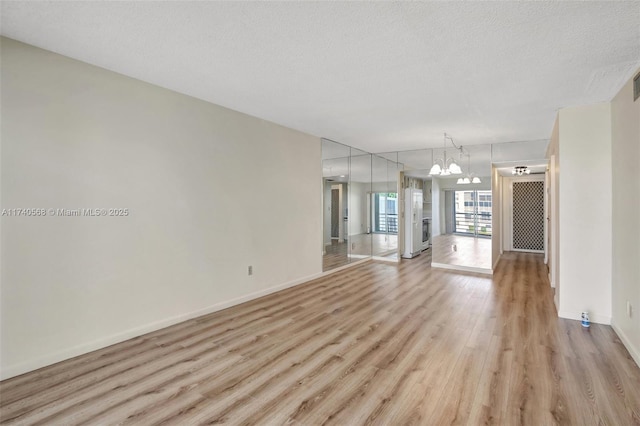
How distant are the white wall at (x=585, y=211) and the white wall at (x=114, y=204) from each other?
3807 millimetres

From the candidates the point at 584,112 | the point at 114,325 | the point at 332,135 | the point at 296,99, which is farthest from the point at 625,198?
the point at 114,325

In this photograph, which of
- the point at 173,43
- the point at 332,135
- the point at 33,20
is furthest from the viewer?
the point at 332,135

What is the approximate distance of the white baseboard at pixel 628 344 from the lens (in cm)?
264

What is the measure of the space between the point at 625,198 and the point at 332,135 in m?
3.91

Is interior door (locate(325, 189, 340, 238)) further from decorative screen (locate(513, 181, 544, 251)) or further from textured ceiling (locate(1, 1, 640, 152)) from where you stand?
decorative screen (locate(513, 181, 544, 251))

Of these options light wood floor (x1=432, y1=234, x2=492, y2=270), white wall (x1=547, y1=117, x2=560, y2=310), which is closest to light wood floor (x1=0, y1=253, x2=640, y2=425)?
white wall (x1=547, y1=117, x2=560, y2=310)

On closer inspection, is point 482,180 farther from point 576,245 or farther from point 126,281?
point 126,281

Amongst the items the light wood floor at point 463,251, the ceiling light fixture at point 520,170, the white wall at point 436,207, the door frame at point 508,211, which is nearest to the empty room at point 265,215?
the light wood floor at point 463,251

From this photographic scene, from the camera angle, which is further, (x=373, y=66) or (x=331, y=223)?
(x=331, y=223)

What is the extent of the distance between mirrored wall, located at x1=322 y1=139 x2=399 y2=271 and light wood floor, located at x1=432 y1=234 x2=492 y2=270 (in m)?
1.00

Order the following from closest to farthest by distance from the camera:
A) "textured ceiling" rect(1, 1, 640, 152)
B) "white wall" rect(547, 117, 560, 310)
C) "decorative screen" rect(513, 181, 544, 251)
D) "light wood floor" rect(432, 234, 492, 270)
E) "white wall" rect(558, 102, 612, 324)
A: "textured ceiling" rect(1, 1, 640, 152)
"white wall" rect(558, 102, 612, 324)
"white wall" rect(547, 117, 560, 310)
"light wood floor" rect(432, 234, 492, 270)
"decorative screen" rect(513, 181, 544, 251)

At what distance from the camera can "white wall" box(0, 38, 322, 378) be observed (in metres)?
2.45

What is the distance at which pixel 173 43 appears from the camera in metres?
2.39

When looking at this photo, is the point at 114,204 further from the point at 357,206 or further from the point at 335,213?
the point at 357,206
